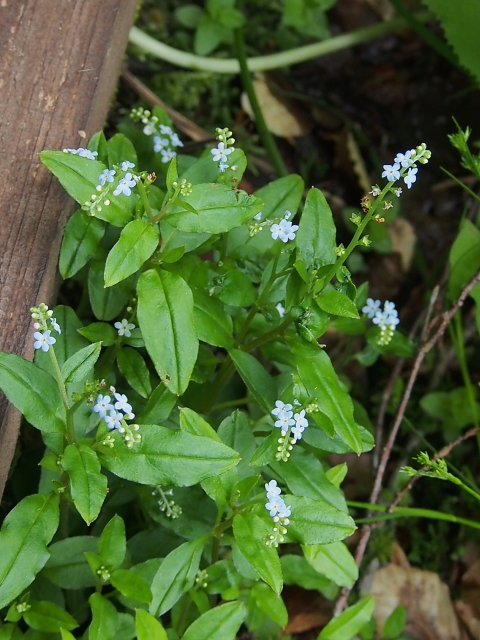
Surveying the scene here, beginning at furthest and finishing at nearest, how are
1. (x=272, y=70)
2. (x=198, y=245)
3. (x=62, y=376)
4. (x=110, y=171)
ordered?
1. (x=272, y=70)
2. (x=198, y=245)
3. (x=110, y=171)
4. (x=62, y=376)

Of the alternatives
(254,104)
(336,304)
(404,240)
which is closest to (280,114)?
(254,104)

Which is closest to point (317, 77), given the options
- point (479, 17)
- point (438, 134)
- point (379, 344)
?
point (438, 134)

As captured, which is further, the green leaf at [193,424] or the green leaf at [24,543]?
the green leaf at [193,424]

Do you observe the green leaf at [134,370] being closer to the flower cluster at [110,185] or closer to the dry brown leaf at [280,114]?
the flower cluster at [110,185]

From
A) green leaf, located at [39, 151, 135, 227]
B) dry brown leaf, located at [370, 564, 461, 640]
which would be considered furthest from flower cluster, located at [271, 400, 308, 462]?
dry brown leaf, located at [370, 564, 461, 640]

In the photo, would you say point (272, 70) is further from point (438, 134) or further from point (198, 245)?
point (198, 245)

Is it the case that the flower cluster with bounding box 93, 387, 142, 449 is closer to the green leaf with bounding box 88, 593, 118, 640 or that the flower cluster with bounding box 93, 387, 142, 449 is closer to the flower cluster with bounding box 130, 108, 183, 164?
the green leaf with bounding box 88, 593, 118, 640

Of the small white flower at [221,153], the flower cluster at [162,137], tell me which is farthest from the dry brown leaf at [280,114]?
the small white flower at [221,153]
